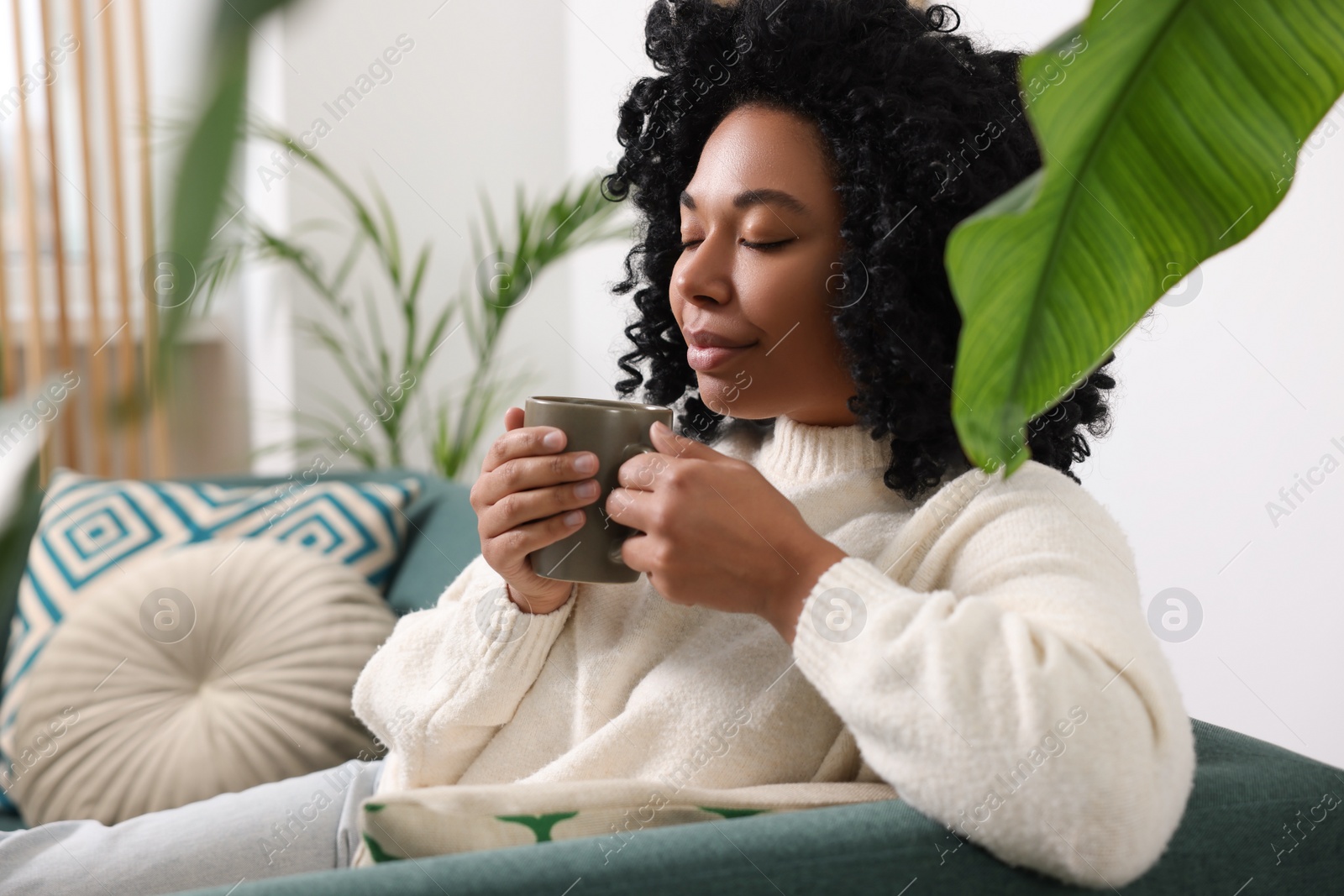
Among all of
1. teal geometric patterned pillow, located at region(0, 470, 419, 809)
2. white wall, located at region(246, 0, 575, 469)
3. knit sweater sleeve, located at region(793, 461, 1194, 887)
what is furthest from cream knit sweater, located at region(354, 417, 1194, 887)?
white wall, located at region(246, 0, 575, 469)

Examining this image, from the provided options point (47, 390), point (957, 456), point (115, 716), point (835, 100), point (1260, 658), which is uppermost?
point (835, 100)

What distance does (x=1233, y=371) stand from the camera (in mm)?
1167

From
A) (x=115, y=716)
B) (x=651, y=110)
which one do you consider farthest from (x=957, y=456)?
(x=115, y=716)

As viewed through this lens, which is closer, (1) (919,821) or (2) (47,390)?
(2) (47,390)

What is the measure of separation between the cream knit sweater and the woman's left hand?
0.09 ft

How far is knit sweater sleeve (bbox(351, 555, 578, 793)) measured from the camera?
2.92 ft

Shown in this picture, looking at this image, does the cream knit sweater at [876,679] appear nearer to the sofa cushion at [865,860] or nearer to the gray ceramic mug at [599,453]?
the sofa cushion at [865,860]

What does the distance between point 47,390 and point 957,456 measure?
2.54ft

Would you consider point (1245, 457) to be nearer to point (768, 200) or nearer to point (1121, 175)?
point (768, 200)

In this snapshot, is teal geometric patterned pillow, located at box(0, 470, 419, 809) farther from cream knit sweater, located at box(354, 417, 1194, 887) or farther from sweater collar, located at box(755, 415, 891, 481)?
sweater collar, located at box(755, 415, 891, 481)

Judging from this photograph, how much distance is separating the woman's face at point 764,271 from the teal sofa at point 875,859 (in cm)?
35

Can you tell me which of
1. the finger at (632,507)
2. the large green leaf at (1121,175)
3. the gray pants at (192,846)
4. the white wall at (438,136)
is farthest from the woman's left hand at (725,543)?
the white wall at (438,136)

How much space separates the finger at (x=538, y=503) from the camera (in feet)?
2.49

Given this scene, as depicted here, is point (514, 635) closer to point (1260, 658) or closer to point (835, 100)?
point (835, 100)
